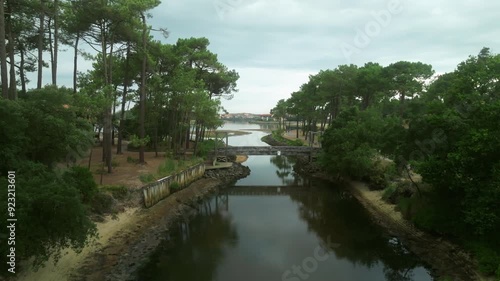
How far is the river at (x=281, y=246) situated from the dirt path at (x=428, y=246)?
607 millimetres

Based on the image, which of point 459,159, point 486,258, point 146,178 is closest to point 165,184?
point 146,178

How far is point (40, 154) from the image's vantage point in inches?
577

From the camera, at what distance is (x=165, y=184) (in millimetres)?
26188

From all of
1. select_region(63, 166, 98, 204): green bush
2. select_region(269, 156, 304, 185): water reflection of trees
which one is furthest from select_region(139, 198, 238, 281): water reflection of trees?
select_region(269, 156, 304, 185): water reflection of trees

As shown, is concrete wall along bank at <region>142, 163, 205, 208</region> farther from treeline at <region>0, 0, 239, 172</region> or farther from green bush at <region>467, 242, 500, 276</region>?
green bush at <region>467, 242, 500, 276</region>

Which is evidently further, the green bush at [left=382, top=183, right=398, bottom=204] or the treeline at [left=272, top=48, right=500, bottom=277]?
the green bush at [left=382, top=183, right=398, bottom=204]

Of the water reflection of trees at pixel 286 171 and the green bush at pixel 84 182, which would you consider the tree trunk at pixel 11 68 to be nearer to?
the green bush at pixel 84 182

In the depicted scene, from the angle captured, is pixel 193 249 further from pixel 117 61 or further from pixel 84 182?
pixel 117 61

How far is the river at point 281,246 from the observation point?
15.5m

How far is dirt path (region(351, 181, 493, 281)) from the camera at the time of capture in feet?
48.7

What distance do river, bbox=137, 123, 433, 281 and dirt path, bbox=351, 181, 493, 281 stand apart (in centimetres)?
61

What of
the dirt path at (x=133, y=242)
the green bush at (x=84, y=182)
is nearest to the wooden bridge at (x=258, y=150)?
the dirt path at (x=133, y=242)

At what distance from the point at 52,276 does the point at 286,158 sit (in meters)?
49.6

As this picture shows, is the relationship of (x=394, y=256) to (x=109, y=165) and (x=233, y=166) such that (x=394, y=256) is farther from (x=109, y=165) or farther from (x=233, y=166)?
(x=233, y=166)
